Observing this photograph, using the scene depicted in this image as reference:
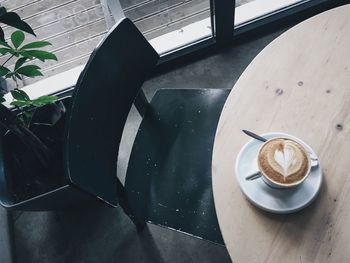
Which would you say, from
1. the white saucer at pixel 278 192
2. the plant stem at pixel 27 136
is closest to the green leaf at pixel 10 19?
the plant stem at pixel 27 136

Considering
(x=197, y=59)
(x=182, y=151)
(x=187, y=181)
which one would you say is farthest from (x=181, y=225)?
(x=197, y=59)

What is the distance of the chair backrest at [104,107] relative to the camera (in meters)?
0.90

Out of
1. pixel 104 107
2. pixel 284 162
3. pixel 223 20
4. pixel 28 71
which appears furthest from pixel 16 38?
pixel 223 20

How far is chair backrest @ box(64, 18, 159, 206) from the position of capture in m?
0.90

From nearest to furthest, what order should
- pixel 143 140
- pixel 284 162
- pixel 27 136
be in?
1. pixel 284 162
2. pixel 27 136
3. pixel 143 140

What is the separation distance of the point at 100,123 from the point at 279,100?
0.51 m

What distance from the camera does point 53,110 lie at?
1.37m

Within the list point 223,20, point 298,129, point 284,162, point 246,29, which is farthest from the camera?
point 246,29

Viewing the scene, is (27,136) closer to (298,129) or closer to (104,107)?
(104,107)

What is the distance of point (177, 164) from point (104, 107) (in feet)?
1.15

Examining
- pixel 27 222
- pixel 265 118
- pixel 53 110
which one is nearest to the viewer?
pixel 265 118

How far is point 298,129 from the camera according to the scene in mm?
910

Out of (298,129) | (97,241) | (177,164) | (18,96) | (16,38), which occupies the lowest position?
(97,241)

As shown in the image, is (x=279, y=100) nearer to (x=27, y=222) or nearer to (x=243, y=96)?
(x=243, y=96)
